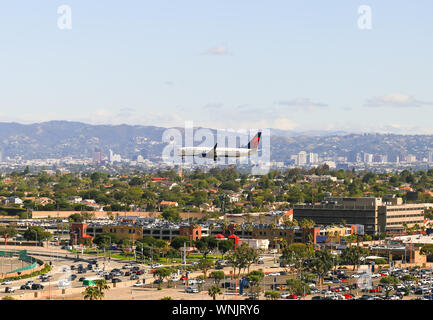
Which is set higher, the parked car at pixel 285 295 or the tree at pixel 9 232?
the parked car at pixel 285 295

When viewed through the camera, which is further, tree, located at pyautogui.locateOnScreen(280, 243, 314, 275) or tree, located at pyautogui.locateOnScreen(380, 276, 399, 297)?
tree, located at pyautogui.locateOnScreen(280, 243, 314, 275)

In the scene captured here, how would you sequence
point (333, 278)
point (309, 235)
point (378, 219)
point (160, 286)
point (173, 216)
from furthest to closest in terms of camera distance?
point (173, 216), point (378, 219), point (309, 235), point (333, 278), point (160, 286)

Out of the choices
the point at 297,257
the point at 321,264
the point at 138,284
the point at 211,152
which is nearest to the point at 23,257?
the point at 138,284

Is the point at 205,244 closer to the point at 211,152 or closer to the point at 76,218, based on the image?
the point at 211,152

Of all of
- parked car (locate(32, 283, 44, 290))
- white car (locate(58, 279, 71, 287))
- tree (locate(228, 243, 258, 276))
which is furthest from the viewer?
tree (locate(228, 243, 258, 276))

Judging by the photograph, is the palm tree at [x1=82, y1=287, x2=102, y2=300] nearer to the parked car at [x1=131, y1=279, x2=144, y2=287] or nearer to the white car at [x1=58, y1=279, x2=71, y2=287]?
the white car at [x1=58, y1=279, x2=71, y2=287]

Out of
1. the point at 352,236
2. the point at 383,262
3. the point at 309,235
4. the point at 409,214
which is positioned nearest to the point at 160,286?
the point at 383,262

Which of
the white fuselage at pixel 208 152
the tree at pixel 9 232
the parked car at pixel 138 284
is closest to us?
the parked car at pixel 138 284

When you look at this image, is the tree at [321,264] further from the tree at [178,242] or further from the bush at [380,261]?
the tree at [178,242]

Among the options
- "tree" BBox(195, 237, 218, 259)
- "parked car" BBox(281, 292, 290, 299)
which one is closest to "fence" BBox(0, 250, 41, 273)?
"tree" BBox(195, 237, 218, 259)

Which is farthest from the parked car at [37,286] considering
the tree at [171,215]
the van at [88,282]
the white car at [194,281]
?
the tree at [171,215]
